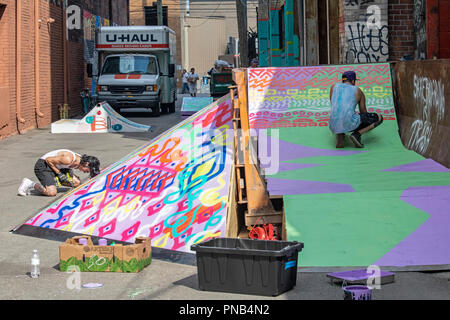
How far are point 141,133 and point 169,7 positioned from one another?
48.1 m

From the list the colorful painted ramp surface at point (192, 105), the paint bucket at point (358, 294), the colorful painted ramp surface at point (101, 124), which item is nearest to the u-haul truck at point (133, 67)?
the colorful painted ramp surface at point (192, 105)

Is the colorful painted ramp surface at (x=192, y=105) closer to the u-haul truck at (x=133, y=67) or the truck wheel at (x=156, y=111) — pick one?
the u-haul truck at (x=133, y=67)

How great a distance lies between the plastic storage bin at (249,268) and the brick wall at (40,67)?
52.4 ft

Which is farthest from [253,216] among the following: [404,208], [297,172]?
[404,208]

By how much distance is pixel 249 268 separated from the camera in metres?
6.97

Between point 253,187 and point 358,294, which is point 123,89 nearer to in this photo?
point 253,187

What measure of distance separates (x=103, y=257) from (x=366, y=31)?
9482mm

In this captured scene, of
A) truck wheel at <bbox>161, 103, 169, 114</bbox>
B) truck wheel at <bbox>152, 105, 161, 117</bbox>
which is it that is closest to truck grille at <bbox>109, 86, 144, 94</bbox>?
truck wheel at <bbox>152, 105, 161, 117</bbox>

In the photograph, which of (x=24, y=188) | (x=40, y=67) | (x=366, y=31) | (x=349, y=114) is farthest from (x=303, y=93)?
(x=40, y=67)

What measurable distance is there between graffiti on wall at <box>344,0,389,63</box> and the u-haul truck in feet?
50.0

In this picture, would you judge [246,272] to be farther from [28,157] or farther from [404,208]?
[28,157]

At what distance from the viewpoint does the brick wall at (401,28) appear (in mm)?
15773

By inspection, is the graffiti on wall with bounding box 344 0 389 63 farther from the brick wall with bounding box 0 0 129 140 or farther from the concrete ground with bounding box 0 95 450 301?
the brick wall with bounding box 0 0 129 140

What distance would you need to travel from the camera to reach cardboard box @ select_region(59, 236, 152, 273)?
7.96 meters
